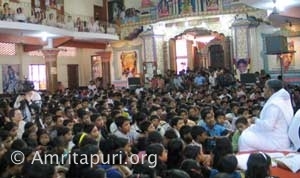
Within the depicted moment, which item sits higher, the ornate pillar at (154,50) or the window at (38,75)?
the ornate pillar at (154,50)

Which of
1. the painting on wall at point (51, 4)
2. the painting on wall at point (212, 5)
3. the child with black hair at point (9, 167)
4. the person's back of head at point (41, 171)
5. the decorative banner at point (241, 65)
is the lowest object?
the child with black hair at point (9, 167)

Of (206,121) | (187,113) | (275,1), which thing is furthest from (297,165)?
(275,1)

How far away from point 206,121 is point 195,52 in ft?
53.6

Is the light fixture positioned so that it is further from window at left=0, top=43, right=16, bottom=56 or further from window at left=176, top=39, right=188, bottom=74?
window at left=0, top=43, right=16, bottom=56

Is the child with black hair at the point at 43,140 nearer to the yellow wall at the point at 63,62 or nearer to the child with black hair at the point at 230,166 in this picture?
the child with black hair at the point at 230,166

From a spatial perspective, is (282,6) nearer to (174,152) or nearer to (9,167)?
(174,152)

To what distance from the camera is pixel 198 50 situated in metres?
22.8

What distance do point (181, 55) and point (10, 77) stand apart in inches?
321

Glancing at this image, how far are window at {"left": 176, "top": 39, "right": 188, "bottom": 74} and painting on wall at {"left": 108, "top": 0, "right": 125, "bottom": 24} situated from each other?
3.24 m

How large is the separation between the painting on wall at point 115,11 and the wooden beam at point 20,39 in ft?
19.3

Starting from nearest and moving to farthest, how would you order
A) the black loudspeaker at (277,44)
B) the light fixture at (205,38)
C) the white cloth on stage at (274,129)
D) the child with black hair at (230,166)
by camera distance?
1. the child with black hair at (230,166)
2. the white cloth on stage at (274,129)
3. the black loudspeaker at (277,44)
4. the light fixture at (205,38)

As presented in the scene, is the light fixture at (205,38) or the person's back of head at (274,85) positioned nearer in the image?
the person's back of head at (274,85)

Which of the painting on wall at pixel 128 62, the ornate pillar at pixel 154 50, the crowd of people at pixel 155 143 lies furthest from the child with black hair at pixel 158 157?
the painting on wall at pixel 128 62

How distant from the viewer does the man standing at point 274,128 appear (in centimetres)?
532
